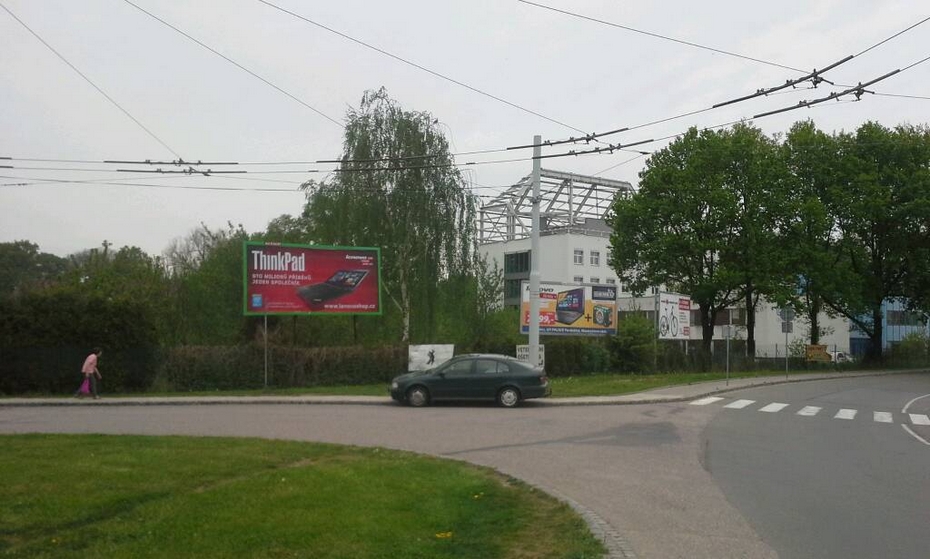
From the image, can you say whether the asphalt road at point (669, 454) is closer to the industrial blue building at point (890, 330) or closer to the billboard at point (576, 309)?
the billboard at point (576, 309)

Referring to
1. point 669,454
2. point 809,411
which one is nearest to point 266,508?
point 669,454

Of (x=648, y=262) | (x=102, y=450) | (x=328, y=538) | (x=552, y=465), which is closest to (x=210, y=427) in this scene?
(x=102, y=450)

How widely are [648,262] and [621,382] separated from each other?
58.5 ft

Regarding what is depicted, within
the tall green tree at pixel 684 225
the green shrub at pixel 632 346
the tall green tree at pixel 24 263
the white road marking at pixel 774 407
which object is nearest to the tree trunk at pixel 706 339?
the tall green tree at pixel 684 225

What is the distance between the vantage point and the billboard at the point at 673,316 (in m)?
41.9

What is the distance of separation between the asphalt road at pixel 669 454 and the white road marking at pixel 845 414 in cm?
50

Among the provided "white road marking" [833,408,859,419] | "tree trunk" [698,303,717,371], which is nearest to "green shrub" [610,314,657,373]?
"tree trunk" [698,303,717,371]

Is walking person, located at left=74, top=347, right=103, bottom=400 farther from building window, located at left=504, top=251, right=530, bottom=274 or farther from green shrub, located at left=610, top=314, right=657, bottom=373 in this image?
building window, located at left=504, top=251, right=530, bottom=274

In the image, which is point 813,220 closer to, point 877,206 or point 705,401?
point 877,206

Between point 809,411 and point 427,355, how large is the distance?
1487cm

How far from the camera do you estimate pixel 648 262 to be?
2005 inches

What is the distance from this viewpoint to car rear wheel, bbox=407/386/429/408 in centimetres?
2531

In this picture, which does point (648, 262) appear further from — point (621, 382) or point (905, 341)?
point (905, 341)

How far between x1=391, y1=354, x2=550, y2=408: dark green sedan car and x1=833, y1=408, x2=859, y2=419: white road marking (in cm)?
805
